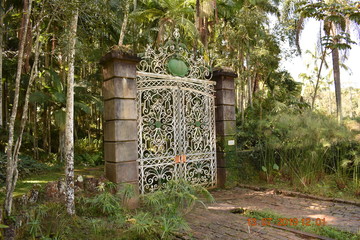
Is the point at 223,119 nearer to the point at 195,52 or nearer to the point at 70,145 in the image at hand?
the point at 195,52

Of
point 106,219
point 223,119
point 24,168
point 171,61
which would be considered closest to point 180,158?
point 223,119

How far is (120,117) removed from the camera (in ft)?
15.2

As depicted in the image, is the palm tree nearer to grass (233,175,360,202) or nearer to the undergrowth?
grass (233,175,360,202)

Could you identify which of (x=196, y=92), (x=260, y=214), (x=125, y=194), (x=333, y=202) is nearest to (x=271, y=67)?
(x=196, y=92)

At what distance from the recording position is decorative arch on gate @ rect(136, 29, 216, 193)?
17.2 feet

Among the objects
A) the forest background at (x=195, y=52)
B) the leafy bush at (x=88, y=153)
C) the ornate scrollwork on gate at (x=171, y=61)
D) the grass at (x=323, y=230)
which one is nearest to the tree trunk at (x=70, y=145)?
the forest background at (x=195, y=52)

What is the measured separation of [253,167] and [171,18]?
18.6ft

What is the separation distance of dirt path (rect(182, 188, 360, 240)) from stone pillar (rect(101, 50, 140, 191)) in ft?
4.29

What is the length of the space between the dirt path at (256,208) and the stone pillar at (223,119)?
0.62 m

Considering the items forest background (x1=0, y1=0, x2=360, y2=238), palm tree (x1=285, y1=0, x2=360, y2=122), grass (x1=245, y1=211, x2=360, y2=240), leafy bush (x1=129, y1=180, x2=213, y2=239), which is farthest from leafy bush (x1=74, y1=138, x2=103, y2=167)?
palm tree (x1=285, y1=0, x2=360, y2=122)

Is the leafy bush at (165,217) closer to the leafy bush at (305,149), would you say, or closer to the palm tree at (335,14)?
the leafy bush at (305,149)

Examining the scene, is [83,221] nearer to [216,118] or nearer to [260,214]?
[260,214]

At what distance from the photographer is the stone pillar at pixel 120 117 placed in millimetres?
4590

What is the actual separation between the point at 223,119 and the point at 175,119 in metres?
1.24
